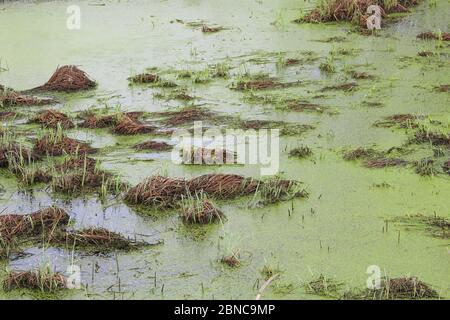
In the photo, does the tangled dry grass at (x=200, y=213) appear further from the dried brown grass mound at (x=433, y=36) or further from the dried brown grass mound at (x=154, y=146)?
the dried brown grass mound at (x=433, y=36)

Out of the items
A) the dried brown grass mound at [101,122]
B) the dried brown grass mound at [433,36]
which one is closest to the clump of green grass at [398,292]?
the dried brown grass mound at [101,122]

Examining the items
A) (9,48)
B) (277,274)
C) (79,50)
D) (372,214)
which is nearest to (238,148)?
(372,214)

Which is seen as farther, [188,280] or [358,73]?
[358,73]

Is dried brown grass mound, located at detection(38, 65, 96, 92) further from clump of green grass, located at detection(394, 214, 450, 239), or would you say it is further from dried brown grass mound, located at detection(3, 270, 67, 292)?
clump of green grass, located at detection(394, 214, 450, 239)

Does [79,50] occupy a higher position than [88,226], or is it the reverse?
[79,50]

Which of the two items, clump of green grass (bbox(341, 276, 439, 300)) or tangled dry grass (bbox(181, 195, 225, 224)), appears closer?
clump of green grass (bbox(341, 276, 439, 300))


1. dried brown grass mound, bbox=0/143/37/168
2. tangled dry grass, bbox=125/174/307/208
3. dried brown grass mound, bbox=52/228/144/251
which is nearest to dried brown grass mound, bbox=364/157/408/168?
tangled dry grass, bbox=125/174/307/208

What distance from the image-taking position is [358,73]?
780 centimetres

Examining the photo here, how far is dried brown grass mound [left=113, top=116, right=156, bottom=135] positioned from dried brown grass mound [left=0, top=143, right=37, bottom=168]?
33.1 inches

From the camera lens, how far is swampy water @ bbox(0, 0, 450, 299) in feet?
13.8

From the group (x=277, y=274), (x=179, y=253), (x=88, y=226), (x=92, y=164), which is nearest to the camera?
(x=277, y=274)

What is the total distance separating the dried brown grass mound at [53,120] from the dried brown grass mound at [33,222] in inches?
74.5

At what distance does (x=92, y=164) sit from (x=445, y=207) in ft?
8.71

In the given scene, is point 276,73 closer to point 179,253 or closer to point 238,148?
point 238,148
